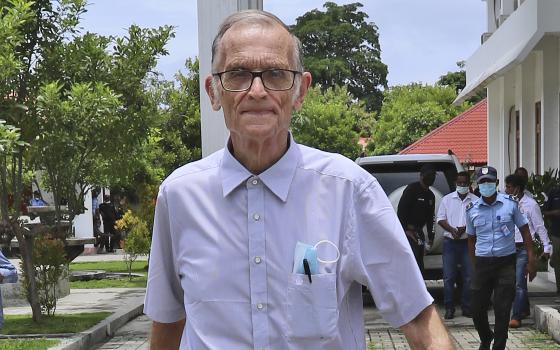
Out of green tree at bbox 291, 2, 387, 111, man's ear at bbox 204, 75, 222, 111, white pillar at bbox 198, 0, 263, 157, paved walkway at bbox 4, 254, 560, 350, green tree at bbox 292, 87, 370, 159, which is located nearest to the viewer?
man's ear at bbox 204, 75, 222, 111

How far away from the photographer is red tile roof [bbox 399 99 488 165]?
134ft

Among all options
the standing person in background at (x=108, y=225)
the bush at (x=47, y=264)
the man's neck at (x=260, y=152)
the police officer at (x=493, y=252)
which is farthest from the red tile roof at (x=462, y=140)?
the man's neck at (x=260, y=152)

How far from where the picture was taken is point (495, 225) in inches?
382

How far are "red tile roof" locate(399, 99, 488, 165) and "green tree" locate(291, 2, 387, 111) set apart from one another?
38.3 metres

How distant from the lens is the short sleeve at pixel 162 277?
2.73 meters

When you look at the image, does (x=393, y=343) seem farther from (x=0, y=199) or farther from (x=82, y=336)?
(x=0, y=199)

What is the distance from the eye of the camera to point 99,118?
1277 centimetres

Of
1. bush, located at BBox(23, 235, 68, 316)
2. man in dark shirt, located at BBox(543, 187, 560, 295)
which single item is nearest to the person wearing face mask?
man in dark shirt, located at BBox(543, 187, 560, 295)

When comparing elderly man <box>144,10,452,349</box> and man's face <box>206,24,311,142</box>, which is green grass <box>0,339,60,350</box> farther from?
man's face <box>206,24,311,142</box>

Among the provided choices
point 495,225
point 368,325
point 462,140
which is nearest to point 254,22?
point 495,225

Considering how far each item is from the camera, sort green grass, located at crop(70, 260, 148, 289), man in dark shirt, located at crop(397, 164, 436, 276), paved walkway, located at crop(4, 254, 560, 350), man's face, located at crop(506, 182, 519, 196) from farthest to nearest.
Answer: green grass, located at crop(70, 260, 148, 289)
man in dark shirt, located at crop(397, 164, 436, 276)
man's face, located at crop(506, 182, 519, 196)
paved walkway, located at crop(4, 254, 560, 350)

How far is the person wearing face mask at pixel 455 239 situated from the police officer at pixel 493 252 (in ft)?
8.77

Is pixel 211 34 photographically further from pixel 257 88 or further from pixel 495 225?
pixel 257 88

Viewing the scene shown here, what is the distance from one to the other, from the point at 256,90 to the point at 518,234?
30.5 ft
